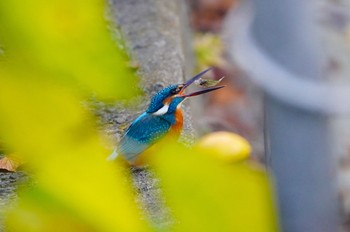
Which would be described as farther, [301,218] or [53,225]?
[301,218]

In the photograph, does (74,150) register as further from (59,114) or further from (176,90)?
(176,90)

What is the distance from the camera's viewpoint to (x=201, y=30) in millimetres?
3527

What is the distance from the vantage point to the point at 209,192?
1.55 ft

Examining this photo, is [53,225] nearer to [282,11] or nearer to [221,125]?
[282,11]

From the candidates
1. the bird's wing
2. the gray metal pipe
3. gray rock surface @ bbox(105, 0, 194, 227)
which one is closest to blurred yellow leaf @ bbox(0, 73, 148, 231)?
the gray metal pipe

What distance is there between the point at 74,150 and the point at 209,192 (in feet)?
0.26

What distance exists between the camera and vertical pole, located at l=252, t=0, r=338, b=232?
25.0 inches

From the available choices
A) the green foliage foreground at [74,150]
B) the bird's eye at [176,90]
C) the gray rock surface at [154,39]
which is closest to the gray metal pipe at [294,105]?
the green foliage foreground at [74,150]

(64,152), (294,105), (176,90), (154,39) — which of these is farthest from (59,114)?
(154,39)

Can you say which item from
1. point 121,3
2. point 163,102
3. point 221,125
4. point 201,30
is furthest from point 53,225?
point 201,30

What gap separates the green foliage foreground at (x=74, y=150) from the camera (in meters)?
0.46

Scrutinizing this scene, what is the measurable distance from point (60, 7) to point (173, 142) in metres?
0.11

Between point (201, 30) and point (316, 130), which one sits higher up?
point (316, 130)

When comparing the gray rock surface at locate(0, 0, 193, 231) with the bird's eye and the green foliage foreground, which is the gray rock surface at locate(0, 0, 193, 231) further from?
the green foliage foreground
